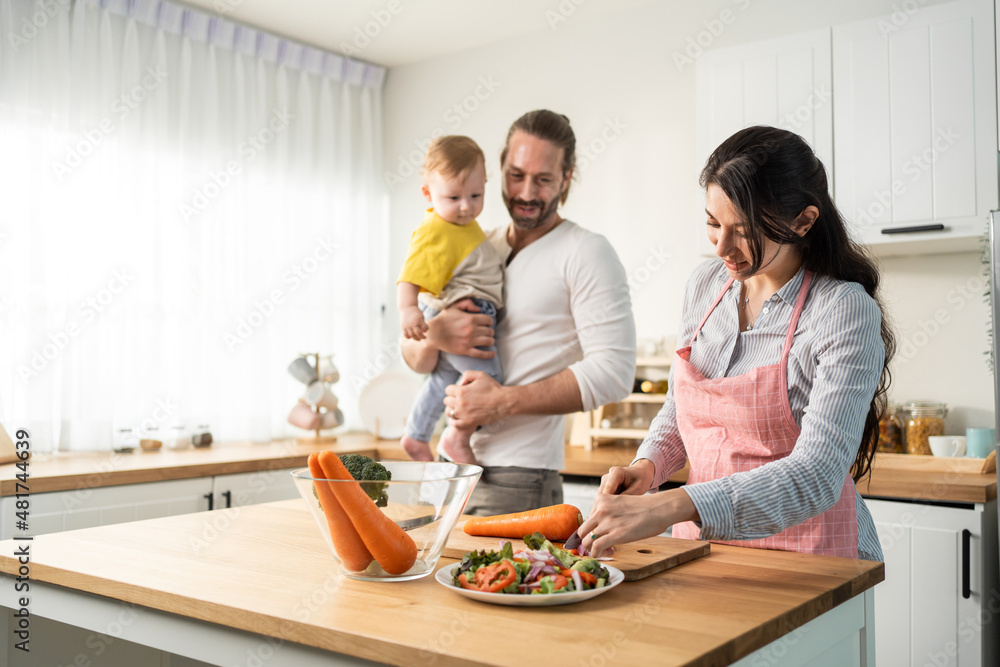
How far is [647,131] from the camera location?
3428 millimetres

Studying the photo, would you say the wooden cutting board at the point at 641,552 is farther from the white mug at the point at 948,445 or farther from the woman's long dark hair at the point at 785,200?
the white mug at the point at 948,445

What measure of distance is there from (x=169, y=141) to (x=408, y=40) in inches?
48.8

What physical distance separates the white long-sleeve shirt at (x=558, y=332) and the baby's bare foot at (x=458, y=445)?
0.08 ft

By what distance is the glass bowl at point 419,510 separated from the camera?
1.02m

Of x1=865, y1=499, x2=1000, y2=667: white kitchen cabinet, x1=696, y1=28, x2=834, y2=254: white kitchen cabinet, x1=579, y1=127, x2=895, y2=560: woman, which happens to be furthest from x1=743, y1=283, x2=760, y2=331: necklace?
x1=696, y1=28, x2=834, y2=254: white kitchen cabinet

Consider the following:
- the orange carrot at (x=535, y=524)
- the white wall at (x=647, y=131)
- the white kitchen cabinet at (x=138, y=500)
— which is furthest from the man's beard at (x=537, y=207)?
the white wall at (x=647, y=131)

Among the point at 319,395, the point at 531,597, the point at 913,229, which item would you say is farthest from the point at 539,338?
the point at 319,395

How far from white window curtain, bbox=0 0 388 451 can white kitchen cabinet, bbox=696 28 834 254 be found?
1.81 m

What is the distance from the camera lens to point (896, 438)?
278cm

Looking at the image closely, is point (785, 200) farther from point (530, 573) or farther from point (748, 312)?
point (530, 573)

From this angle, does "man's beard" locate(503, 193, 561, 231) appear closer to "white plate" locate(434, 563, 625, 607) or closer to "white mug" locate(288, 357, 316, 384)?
"white plate" locate(434, 563, 625, 607)

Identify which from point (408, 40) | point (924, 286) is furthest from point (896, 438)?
point (408, 40)

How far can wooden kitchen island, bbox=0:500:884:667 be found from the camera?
816mm

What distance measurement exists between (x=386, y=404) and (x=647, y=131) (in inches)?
63.8
